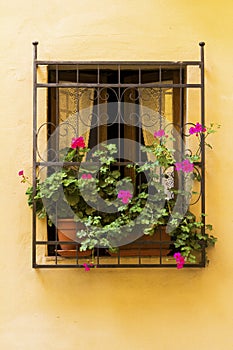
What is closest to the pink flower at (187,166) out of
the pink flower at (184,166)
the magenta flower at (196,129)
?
the pink flower at (184,166)

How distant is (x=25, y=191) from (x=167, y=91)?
0.95 metres

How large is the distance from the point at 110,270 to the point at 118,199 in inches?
15.8

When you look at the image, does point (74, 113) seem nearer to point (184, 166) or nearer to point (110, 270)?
point (184, 166)

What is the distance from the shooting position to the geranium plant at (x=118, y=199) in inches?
107

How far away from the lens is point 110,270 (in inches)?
114

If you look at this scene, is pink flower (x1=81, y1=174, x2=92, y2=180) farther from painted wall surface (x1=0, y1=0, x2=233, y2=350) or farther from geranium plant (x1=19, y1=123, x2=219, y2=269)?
painted wall surface (x1=0, y1=0, x2=233, y2=350)

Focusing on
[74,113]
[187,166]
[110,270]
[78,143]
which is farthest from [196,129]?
[110,270]

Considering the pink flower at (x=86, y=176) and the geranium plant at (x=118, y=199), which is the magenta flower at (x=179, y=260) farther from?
the pink flower at (x=86, y=176)

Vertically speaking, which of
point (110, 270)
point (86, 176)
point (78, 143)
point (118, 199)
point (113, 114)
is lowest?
point (110, 270)

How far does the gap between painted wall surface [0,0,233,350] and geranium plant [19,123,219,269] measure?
0.15m

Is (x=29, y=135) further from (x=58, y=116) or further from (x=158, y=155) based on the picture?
(x=158, y=155)

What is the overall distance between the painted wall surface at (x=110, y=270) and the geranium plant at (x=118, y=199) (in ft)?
0.49

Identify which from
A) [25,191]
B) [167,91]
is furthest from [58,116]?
[167,91]

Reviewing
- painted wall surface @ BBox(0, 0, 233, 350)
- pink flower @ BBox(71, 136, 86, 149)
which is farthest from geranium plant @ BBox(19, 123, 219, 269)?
painted wall surface @ BBox(0, 0, 233, 350)
